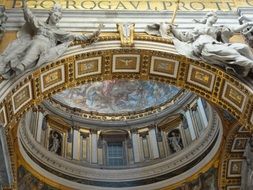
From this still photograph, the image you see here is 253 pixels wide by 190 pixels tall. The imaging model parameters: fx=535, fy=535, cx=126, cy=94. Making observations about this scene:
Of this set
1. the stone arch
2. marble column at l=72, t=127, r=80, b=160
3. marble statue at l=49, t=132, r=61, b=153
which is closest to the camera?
the stone arch

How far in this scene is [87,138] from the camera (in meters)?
16.2

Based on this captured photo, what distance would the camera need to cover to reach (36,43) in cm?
1051

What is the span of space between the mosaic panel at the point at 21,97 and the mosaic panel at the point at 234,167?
566cm

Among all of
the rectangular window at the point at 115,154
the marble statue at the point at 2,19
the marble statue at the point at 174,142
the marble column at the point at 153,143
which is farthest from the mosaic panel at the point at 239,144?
the marble statue at the point at 2,19

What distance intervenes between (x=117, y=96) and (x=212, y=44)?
7.57 meters

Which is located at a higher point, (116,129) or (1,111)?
(116,129)

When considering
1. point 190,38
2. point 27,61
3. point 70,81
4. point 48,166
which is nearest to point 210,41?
point 190,38

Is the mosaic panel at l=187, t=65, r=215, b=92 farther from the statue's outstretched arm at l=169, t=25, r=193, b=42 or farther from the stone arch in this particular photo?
the statue's outstretched arm at l=169, t=25, r=193, b=42

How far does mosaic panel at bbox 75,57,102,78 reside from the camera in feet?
36.8

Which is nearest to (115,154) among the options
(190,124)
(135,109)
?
(135,109)

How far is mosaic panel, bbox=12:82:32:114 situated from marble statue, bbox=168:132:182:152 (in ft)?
19.5

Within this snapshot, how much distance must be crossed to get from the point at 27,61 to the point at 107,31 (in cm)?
229

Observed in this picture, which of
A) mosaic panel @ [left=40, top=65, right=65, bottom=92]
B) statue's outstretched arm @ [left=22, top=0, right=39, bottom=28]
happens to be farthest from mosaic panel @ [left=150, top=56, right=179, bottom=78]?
statue's outstretched arm @ [left=22, top=0, right=39, bottom=28]

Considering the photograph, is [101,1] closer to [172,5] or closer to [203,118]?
[172,5]
